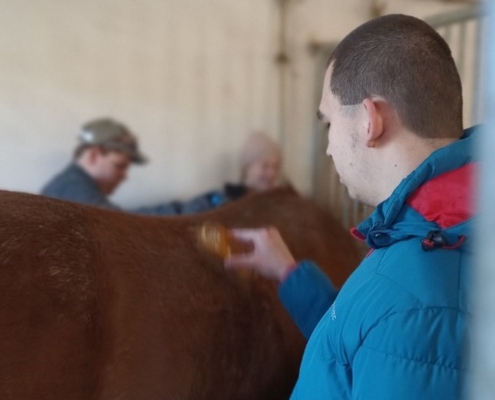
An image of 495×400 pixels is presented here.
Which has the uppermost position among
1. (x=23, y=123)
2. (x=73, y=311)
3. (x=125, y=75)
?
(x=125, y=75)

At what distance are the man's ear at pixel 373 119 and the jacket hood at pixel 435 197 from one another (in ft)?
0.21

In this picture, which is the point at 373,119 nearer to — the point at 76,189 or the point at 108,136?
the point at 76,189

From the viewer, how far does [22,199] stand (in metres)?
0.94

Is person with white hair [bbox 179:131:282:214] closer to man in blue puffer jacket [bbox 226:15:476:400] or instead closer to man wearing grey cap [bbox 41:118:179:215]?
man wearing grey cap [bbox 41:118:179:215]

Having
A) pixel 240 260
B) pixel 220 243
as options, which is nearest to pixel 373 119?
pixel 240 260

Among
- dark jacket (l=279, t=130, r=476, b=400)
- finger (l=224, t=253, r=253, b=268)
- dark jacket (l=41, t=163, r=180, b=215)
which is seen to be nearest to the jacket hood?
dark jacket (l=279, t=130, r=476, b=400)

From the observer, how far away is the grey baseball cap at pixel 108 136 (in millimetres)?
2207

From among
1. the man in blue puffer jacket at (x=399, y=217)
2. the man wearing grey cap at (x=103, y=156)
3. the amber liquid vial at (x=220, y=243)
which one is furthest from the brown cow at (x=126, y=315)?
the man wearing grey cap at (x=103, y=156)

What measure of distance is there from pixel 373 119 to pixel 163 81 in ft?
6.33

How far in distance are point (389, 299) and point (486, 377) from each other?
0.29m

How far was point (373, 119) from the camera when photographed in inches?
26.1

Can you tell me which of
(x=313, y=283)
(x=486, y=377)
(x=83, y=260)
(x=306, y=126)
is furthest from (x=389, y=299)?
(x=306, y=126)

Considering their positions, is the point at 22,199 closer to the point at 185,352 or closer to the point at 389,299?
the point at 185,352

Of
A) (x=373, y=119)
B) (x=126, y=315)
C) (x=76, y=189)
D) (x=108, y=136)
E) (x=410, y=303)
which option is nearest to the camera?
(x=410, y=303)
